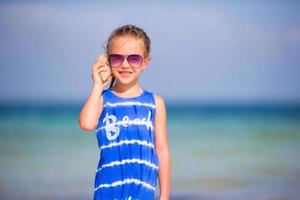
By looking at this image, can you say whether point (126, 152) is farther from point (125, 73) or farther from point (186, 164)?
point (186, 164)

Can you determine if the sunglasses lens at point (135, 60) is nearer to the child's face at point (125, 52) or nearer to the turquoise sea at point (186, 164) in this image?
the child's face at point (125, 52)

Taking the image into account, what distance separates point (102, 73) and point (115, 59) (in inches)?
2.1

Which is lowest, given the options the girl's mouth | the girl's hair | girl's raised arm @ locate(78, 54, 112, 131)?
girl's raised arm @ locate(78, 54, 112, 131)

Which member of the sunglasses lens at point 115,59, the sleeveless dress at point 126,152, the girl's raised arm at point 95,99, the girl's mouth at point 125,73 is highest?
the sunglasses lens at point 115,59

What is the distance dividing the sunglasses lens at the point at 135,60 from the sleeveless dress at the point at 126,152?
10 cm

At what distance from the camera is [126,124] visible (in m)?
1.85

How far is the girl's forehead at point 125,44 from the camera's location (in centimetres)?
191

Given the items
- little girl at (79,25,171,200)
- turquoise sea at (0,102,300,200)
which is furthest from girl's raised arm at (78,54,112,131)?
turquoise sea at (0,102,300,200)

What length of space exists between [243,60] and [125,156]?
392cm

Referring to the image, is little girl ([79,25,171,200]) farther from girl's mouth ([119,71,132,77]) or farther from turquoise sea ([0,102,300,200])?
turquoise sea ([0,102,300,200])

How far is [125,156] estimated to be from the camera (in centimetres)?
183

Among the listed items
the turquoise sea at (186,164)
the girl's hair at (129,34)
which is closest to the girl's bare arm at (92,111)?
the girl's hair at (129,34)

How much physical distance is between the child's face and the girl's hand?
0.07ft

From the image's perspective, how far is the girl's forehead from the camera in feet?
6.25
